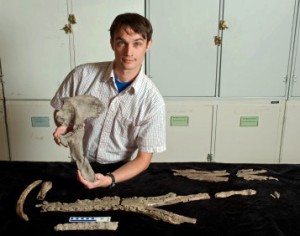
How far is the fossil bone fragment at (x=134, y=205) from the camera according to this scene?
1318 mm

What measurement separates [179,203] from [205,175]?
0.33m

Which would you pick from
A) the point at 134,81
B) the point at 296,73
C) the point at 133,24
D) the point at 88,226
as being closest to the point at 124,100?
the point at 134,81

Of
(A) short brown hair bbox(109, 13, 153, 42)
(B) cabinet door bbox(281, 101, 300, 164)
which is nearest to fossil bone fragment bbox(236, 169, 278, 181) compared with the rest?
(A) short brown hair bbox(109, 13, 153, 42)

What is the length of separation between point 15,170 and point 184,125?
169 cm

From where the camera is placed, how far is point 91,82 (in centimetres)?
175

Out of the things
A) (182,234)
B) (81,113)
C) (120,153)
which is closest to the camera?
(182,234)

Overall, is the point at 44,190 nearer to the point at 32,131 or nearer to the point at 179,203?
the point at 179,203

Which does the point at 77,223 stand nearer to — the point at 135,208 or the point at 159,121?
the point at 135,208

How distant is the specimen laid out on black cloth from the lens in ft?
4.12

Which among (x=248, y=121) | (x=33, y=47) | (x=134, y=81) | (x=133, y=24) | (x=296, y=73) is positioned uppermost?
(x=133, y=24)

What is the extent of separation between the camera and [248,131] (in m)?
3.05

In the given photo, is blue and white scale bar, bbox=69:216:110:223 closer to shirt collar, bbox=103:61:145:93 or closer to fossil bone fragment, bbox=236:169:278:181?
shirt collar, bbox=103:61:145:93

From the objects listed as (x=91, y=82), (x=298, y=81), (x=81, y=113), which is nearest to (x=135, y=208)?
(x=81, y=113)

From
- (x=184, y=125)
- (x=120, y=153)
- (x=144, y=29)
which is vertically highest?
(x=144, y=29)
